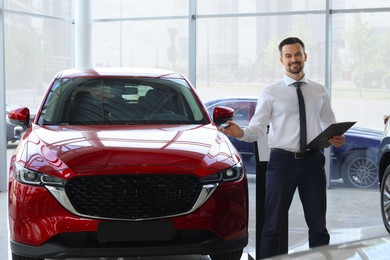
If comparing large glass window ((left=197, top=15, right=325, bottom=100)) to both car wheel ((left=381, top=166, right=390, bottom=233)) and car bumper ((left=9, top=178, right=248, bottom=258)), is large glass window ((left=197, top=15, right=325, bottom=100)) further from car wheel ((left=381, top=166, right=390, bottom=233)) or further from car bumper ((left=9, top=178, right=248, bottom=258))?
car bumper ((left=9, top=178, right=248, bottom=258))

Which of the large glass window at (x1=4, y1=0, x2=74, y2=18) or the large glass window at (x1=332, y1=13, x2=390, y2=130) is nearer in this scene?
the large glass window at (x1=4, y1=0, x2=74, y2=18)

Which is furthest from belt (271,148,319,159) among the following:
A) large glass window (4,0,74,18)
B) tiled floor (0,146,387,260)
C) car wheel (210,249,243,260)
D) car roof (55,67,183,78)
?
large glass window (4,0,74,18)

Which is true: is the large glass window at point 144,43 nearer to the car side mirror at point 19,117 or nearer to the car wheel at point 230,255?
the car side mirror at point 19,117

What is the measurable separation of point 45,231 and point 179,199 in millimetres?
822

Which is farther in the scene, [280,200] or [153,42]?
[153,42]

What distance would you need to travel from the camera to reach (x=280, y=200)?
4.51m

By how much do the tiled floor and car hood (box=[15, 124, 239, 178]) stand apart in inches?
38.7

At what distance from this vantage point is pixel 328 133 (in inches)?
167

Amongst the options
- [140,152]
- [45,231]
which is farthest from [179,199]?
[45,231]

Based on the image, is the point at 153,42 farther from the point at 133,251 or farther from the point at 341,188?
the point at 133,251

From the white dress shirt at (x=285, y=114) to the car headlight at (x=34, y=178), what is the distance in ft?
3.83

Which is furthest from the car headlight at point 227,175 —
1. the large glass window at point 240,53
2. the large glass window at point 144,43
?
the large glass window at point 144,43

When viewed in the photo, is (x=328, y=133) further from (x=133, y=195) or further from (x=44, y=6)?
(x=44, y=6)

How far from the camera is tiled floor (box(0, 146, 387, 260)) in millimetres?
6098
